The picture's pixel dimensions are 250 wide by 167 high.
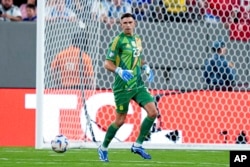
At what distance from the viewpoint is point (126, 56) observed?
13.7 m

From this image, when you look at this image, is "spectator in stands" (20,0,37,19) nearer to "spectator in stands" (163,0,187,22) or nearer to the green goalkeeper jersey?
"spectator in stands" (163,0,187,22)

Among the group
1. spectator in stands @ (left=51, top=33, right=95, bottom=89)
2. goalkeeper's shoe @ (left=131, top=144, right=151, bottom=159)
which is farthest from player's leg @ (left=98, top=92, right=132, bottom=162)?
spectator in stands @ (left=51, top=33, right=95, bottom=89)

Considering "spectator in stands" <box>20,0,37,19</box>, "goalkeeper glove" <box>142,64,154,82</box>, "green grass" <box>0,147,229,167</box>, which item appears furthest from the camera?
"spectator in stands" <box>20,0,37,19</box>

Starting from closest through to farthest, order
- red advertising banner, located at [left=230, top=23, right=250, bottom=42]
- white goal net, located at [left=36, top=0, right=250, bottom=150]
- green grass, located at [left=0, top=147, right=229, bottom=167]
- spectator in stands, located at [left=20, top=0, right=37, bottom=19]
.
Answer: green grass, located at [left=0, top=147, right=229, bottom=167] < white goal net, located at [left=36, top=0, right=250, bottom=150] < red advertising banner, located at [left=230, top=23, right=250, bottom=42] < spectator in stands, located at [left=20, top=0, right=37, bottom=19]

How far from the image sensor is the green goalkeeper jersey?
1366 centimetres

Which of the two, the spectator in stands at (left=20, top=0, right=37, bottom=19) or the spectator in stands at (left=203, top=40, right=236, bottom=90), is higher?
the spectator in stands at (left=20, top=0, right=37, bottom=19)

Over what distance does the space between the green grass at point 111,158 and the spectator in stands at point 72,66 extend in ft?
3.65

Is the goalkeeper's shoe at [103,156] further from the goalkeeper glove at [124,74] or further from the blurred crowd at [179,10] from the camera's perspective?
the blurred crowd at [179,10]

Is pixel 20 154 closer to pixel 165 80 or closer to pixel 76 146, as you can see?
pixel 76 146

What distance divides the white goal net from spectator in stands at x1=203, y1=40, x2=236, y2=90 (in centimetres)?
4

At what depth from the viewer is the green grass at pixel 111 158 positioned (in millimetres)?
12727

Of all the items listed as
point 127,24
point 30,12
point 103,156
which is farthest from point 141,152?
point 30,12

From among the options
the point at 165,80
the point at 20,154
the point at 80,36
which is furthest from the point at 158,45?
the point at 20,154

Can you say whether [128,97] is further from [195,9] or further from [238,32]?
[238,32]
